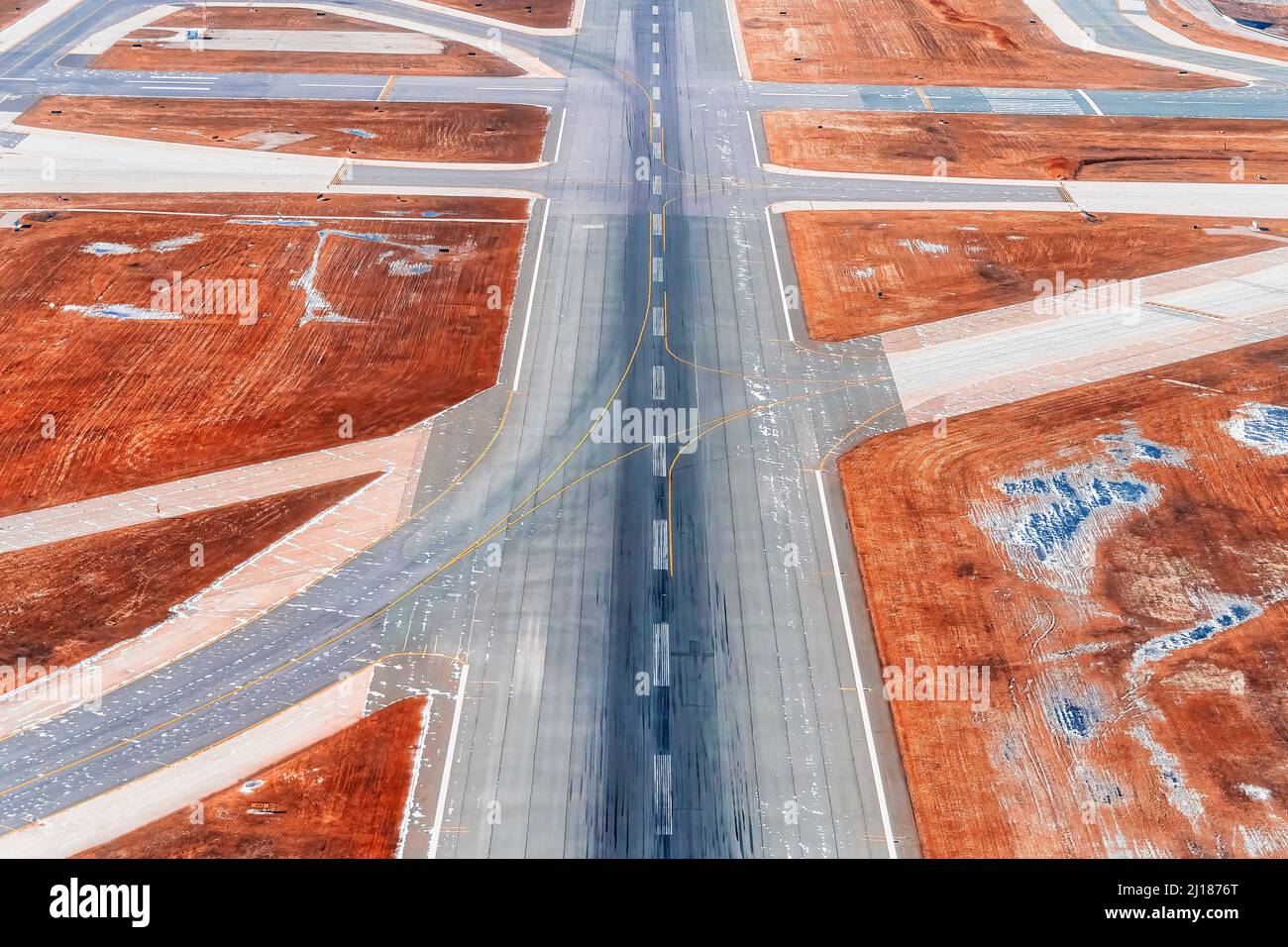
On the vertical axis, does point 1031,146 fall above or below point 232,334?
above

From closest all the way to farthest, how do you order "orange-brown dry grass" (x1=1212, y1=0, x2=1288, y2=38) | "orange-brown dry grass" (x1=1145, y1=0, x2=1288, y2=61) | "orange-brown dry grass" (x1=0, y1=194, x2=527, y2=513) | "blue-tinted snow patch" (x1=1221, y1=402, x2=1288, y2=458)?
"orange-brown dry grass" (x1=0, y1=194, x2=527, y2=513), "blue-tinted snow patch" (x1=1221, y1=402, x2=1288, y2=458), "orange-brown dry grass" (x1=1145, y1=0, x2=1288, y2=61), "orange-brown dry grass" (x1=1212, y1=0, x2=1288, y2=38)

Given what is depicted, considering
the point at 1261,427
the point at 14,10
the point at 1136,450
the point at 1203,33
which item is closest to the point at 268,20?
the point at 14,10

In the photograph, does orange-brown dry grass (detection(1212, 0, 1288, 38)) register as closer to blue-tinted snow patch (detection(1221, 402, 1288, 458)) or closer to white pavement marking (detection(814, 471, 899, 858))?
blue-tinted snow patch (detection(1221, 402, 1288, 458))

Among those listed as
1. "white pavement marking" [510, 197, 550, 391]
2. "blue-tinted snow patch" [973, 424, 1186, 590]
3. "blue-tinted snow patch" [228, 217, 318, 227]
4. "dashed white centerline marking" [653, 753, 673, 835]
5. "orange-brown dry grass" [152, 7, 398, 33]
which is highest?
"orange-brown dry grass" [152, 7, 398, 33]

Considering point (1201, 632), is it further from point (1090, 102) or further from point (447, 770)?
point (1090, 102)

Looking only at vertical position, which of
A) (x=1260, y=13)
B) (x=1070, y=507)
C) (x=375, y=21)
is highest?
(x=1260, y=13)

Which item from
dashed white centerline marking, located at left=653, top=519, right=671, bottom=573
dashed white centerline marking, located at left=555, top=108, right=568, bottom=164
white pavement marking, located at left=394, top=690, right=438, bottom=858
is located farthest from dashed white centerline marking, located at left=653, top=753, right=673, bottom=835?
dashed white centerline marking, located at left=555, top=108, right=568, bottom=164

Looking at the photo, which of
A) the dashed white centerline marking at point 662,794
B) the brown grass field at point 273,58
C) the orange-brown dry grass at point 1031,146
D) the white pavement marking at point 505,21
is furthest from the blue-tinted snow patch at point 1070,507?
the white pavement marking at point 505,21
